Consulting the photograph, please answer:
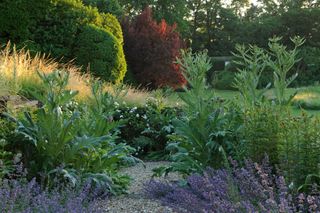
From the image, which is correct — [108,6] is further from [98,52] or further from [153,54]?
[98,52]

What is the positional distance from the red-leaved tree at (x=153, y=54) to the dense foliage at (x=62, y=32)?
4.84m

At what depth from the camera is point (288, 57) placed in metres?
4.65

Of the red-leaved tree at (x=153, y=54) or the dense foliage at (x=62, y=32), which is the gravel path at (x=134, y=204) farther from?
the red-leaved tree at (x=153, y=54)

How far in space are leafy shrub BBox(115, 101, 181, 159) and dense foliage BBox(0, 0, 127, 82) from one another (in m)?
3.96

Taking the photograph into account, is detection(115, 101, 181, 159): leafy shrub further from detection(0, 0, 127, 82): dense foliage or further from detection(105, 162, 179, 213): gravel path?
detection(0, 0, 127, 82): dense foliage

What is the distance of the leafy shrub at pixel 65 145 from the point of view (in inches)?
177

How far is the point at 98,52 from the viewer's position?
1244 centimetres

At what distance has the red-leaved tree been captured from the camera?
18.0 meters

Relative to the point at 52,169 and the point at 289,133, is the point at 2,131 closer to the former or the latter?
the point at 52,169

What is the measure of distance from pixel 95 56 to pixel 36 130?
26.3 feet

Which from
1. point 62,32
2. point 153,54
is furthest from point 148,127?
point 153,54

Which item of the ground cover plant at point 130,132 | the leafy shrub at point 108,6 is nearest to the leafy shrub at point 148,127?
the ground cover plant at point 130,132

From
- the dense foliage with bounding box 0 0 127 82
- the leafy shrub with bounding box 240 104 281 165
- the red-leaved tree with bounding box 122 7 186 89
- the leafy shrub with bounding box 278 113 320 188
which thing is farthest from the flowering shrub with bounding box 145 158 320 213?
the red-leaved tree with bounding box 122 7 186 89

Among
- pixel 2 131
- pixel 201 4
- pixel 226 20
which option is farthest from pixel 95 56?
pixel 201 4
